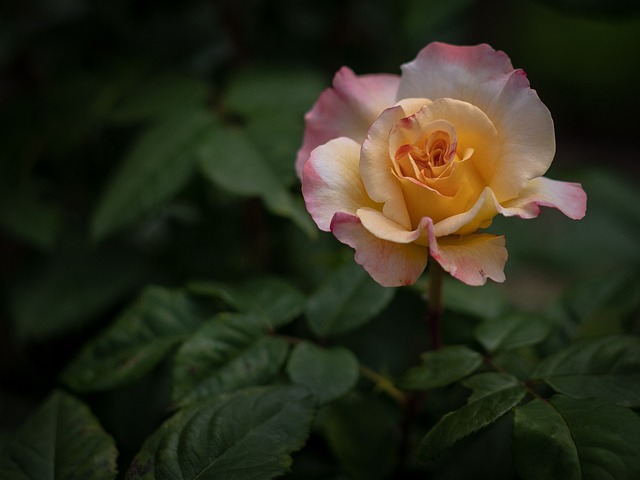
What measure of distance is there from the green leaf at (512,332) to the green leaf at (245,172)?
0.21m

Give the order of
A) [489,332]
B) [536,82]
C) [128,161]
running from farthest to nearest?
[536,82]
[128,161]
[489,332]

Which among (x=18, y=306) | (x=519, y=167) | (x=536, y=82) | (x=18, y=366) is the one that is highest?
(x=519, y=167)

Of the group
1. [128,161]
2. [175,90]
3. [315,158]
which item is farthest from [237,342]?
[175,90]

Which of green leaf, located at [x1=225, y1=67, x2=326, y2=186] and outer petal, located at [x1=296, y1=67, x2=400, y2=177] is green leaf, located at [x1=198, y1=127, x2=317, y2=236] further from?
outer petal, located at [x1=296, y1=67, x2=400, y2=177]

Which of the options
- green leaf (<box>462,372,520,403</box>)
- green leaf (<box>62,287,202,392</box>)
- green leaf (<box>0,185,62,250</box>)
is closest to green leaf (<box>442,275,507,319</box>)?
green leaf (<box>462,372,520,403</box>)

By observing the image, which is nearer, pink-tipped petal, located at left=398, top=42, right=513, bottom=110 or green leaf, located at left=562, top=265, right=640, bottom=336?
pink-tipped petal, located at left=398, top=42, right=513, bottom=110

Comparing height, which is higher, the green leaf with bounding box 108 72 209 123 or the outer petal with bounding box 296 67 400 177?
the outer petal with bounding box 296 67 400 177

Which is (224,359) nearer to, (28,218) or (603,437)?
(603,437)

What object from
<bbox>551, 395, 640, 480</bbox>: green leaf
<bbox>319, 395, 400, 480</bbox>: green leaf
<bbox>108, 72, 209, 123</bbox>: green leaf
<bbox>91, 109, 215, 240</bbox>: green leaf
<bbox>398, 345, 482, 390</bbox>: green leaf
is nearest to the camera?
<bbox>551, 395, 640, 480</bbox>: green leaf

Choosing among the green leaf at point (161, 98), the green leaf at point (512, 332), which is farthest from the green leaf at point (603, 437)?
the green leaf at point (161, 98)

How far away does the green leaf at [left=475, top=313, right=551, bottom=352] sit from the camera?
0.55 metres

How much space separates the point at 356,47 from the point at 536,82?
2.53 meters

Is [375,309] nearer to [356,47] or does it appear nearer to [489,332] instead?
[489,332]

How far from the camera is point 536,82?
11.2ft
